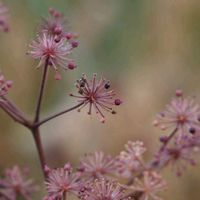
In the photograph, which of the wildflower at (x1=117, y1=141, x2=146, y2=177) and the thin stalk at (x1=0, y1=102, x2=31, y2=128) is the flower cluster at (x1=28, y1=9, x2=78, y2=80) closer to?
the thin stalk at (x1=0, y1=102, x2=31, y2=128)

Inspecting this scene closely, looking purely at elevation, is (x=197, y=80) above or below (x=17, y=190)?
above

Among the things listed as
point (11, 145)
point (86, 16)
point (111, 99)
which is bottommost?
point (111, 99)

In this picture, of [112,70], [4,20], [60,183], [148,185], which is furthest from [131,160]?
[112,70]

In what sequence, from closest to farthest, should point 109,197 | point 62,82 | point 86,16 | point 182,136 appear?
point 109,197 < point 182,136 < point 62,82 < point 86,16

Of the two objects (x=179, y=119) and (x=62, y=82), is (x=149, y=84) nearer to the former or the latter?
(x=62, y=82)

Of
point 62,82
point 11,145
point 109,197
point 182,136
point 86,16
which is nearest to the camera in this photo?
point 109,197

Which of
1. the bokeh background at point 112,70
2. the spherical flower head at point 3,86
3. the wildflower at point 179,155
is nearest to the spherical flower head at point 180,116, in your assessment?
the wildflower at point 179,155

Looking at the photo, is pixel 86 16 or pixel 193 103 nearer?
pixel 193 103

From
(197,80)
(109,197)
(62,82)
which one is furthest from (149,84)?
(109,197)

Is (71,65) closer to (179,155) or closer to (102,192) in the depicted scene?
(102,192)
